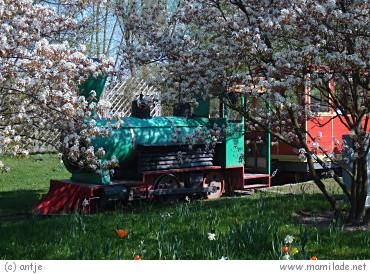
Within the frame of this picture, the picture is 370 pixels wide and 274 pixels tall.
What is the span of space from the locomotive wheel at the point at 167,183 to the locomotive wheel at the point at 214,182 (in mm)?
657

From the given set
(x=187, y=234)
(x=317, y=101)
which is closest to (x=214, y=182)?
(x=317, y=101)

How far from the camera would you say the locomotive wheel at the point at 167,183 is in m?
9.90

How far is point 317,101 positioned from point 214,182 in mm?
3651

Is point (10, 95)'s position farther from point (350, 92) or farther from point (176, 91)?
point (350, 92)

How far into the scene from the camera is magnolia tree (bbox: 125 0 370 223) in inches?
238

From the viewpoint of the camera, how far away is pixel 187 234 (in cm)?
612

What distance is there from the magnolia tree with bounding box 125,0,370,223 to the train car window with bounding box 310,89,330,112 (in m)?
0.03

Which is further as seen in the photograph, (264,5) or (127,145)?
(127,145)

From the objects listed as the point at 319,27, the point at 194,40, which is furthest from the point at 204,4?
the point at 319,27

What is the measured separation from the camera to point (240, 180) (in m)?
11.0

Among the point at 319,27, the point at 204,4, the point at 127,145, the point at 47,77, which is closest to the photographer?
the point at 47,77

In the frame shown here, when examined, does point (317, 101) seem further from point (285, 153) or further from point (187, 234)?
point (285, 153)

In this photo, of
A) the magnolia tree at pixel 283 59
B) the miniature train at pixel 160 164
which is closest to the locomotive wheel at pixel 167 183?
the miniature train at pixel 160 164

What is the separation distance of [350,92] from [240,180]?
404 cm
